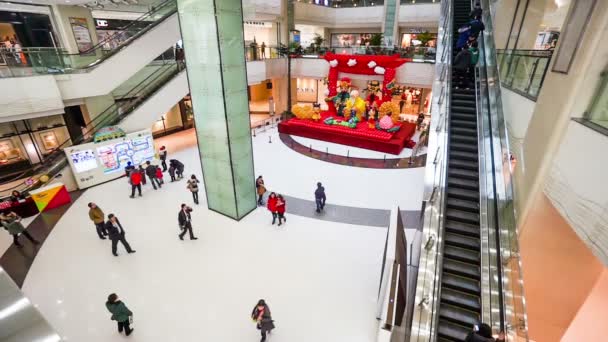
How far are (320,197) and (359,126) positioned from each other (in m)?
7.74

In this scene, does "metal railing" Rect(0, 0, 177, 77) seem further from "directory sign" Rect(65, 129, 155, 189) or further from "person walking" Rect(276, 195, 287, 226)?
"person walking" Rect(276, 195, 287, 226)

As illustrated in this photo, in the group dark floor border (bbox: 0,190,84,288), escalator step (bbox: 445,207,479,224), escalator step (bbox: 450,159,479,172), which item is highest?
escalator step (bbox: 450,159,479,172)

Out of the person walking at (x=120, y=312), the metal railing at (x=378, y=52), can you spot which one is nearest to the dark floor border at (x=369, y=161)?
the metal railing at (x=378, y=52)

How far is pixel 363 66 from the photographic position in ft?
55.9

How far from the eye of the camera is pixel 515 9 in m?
10.8

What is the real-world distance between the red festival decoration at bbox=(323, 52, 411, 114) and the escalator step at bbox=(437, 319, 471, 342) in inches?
543

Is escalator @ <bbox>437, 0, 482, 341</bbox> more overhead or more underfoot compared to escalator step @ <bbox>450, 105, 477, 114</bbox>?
more underfoot

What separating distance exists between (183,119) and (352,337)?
16187 millimetres

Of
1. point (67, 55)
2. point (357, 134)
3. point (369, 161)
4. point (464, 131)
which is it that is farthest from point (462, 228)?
point (67, 55)

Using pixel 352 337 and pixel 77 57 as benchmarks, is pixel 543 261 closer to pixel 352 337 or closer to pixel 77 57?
pixel 352 337

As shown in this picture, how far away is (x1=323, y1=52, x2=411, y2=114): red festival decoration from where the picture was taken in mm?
16312

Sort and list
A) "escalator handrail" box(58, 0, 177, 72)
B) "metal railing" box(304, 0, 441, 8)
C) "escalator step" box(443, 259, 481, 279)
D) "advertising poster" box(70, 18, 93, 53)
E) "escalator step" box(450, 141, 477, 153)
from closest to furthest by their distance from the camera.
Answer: "escalator step" box(443, 259, 481, 279) → "escalator step" box(450, 141, 477, 153) → "escalator handrail" box(58, 0, 177, 72) → "advertising poster" box(70, 18, 93, 53) → "metal railing" box(304, 0, 441, 8)

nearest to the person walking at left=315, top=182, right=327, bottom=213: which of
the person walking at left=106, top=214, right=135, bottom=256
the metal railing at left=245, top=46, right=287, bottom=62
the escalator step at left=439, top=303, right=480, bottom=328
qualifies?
the escalator step at left=439, top=303, right=480, bottom=328

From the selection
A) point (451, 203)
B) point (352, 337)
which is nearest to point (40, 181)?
point (352, 337)
